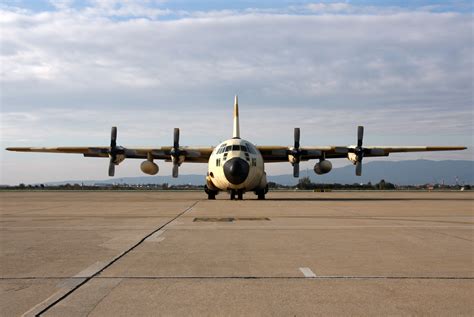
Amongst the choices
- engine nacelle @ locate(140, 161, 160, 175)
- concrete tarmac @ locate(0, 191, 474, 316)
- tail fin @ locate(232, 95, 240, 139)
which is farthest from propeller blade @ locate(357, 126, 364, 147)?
concrete tarmac @ locate(0, 191, 474, 316)

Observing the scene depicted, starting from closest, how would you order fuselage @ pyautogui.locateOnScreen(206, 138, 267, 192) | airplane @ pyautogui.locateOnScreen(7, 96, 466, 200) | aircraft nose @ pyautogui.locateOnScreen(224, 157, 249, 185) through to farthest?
aircraft nose @ pyautogui.locateOnScreen(224, 157, 249, 185) → fuselage @ pyautogui.locateOnScreen(206, 138, 267, 192) → airplane @ pyautogui.locateOnScreen(7, 96, 466, 200)

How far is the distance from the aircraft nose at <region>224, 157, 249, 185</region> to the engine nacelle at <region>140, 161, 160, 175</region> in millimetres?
10383

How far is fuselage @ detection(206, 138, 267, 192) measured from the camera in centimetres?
3259

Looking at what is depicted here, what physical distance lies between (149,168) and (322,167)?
13290 millimetres

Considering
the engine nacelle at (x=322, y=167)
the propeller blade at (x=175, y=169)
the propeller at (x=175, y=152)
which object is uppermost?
the propeller at (x=175, y=152)

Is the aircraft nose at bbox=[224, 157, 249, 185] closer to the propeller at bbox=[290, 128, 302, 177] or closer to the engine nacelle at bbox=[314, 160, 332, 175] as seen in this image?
the propeller at bbox=[290, 128, 302, 177]

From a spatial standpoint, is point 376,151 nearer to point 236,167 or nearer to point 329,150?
point 329,150

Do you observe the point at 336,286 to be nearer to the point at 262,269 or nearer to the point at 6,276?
the point at 262,269

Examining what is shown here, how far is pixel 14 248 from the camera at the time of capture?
35.0 feet

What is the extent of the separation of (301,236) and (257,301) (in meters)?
6.64

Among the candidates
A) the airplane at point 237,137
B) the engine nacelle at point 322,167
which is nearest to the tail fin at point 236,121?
the airplane at point 237,137

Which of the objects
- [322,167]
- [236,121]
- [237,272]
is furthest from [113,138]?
[237,272]

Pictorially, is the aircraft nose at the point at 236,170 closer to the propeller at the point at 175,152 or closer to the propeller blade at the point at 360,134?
the propeller at the point at 175,152

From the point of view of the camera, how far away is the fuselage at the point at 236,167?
32594 millimetres
